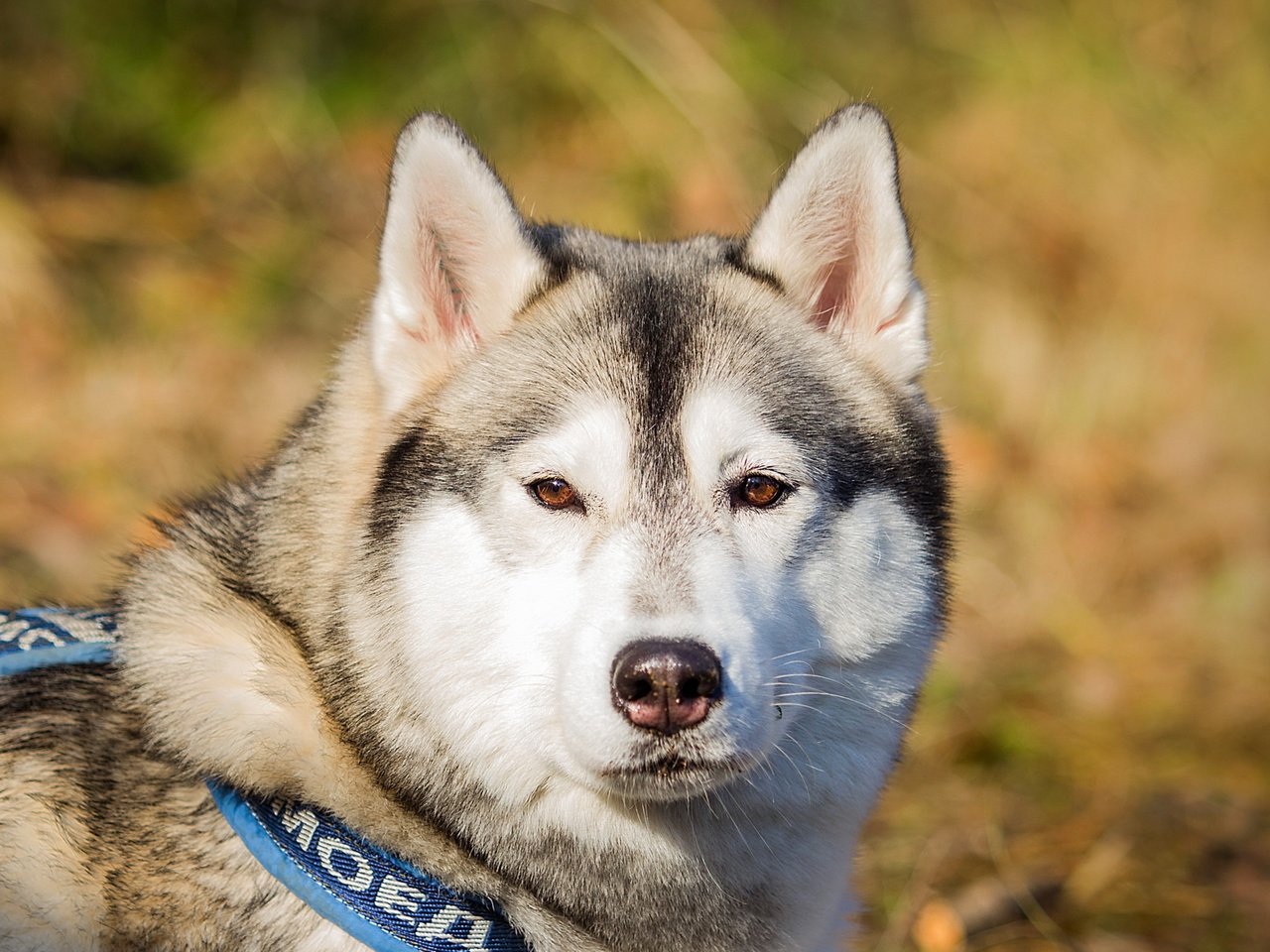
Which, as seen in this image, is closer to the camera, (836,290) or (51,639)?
(51,639)

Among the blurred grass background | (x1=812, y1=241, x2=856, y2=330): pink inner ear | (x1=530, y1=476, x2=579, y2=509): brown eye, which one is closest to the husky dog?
(x1=530, y1=476, x2=579, y2=509): brown eye

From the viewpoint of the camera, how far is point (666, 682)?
2107 mm

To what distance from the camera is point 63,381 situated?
21.0ft

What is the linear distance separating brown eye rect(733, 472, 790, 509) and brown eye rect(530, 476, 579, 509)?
1.07ft

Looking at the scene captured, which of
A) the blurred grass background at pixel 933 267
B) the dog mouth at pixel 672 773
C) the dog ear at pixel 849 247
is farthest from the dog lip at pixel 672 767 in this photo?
the blurred grass background at pixel 933 267

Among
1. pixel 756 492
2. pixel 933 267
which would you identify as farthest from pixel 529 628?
pixel 933 267

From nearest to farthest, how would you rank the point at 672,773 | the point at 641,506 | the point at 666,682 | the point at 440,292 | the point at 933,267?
the point at 666,682, the point at 672,773, the point at 641,506, the point at 440,292, the point at 933,267

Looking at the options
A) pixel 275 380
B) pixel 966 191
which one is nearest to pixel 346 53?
pixel 275 380

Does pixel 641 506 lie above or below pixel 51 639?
above

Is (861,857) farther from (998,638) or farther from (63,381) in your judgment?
(63,381)

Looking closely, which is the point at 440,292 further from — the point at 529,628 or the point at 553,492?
the point at 529,628

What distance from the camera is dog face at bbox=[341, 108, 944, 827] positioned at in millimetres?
2227

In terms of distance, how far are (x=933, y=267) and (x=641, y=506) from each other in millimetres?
6027

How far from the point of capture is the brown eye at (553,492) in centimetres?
241
